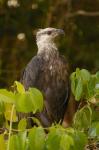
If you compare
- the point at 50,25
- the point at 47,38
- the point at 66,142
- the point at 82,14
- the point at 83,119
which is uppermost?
the point at 82,14

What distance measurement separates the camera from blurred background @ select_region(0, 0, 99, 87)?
1245 centimetres

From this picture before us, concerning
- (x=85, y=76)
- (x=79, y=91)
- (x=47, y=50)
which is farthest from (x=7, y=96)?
(x=47, y=50)

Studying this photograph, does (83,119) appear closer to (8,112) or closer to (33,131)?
(8,112)

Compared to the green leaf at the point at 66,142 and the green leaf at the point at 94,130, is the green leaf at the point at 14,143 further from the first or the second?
the green leaf at the point at 94,130

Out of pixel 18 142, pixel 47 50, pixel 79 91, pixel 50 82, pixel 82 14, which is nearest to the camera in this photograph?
pixel 18 142

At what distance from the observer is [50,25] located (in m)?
12.2

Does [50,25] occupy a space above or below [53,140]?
above

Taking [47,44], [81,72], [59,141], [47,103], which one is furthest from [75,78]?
[47,44]

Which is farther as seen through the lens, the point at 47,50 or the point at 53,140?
the point at 47,50

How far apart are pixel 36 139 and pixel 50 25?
8.88m

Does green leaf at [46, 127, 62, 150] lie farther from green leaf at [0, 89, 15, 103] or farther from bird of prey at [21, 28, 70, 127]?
bird of prey at [21, 28, 70, 127]

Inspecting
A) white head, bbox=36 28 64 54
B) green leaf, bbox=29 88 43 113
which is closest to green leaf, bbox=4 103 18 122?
green leaf, bbox=29 88 43 113

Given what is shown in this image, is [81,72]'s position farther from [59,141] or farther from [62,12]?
[62,12]

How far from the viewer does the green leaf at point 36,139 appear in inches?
136
